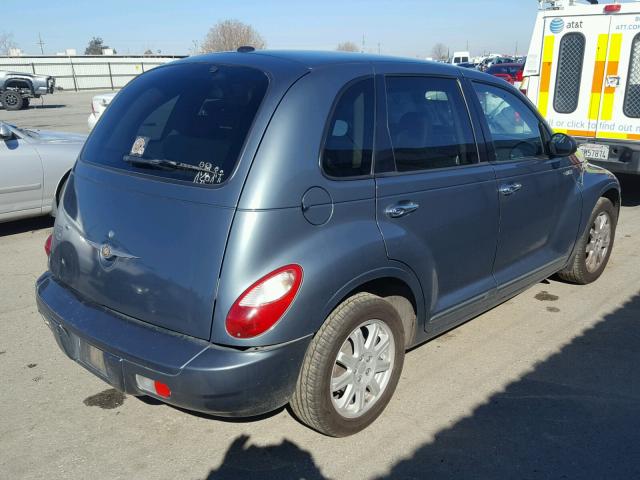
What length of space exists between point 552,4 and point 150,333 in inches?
307

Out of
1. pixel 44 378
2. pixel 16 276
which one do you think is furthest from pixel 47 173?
pixel 44 378

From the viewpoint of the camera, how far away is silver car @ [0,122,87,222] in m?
6.41

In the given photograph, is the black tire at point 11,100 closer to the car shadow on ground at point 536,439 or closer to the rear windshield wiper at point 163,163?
the rear windshield wiper at point 163,163

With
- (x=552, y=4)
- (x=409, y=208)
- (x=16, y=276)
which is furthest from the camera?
(x=552, y=4)

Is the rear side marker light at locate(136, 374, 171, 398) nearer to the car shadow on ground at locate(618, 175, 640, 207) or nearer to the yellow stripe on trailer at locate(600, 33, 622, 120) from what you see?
the yellow stripe on trailer at locate(600, 33, 622, 120)

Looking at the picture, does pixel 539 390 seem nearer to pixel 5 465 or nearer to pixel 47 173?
pixel 5 465

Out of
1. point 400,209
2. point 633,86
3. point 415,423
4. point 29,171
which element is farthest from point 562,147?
point 29,171

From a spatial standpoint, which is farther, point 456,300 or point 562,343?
point 562,343

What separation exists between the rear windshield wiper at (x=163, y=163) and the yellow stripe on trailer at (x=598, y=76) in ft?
22.6

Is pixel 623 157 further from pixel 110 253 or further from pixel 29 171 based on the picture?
pixel 29 171

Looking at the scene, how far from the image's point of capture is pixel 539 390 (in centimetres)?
345

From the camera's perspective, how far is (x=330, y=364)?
8.76 ft

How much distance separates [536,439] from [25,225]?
6394mm

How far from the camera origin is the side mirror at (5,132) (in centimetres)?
625
